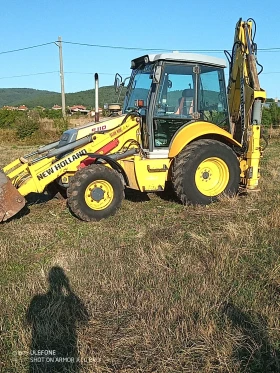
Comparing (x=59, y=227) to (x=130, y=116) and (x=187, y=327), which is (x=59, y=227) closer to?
(x=130, y=116)

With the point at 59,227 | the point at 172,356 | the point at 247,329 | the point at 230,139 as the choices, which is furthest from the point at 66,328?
the point at 230,139

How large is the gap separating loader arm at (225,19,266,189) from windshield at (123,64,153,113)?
1.79 metres

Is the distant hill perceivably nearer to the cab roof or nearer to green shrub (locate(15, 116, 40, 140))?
green shrub (locate(15, 116, 40, 140))

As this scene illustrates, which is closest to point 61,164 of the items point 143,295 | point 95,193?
point 95,193

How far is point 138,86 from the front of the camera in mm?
7348

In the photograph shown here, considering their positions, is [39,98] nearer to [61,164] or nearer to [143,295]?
[61,164]

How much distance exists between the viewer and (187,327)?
3.14 metres

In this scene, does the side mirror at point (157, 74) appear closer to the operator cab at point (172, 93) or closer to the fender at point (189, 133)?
the operator cab at point (172, 93)

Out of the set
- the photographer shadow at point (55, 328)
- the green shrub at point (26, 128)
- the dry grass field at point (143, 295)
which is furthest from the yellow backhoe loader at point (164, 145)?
the green shrub at point (26, 128)

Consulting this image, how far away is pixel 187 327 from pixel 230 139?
4669 millimetres

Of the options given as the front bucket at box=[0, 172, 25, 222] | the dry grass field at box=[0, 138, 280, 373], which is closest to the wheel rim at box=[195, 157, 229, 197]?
the dry grass field at box=[0, 138, 280, 373]

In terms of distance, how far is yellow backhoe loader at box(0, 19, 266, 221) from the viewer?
6262mm

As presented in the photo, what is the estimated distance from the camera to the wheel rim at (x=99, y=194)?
20.4 feet

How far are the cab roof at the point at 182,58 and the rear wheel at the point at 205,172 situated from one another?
4.49 feet
